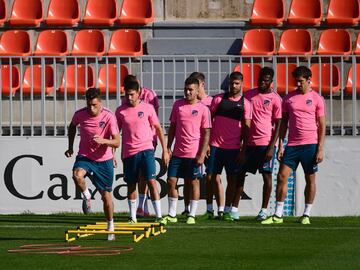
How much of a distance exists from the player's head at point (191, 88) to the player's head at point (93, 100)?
2.32 metres

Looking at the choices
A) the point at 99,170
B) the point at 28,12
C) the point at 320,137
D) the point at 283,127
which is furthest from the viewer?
the point at 28,12

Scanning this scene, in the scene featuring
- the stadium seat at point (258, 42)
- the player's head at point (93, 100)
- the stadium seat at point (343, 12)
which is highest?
the stadium seat at point (343, 12)

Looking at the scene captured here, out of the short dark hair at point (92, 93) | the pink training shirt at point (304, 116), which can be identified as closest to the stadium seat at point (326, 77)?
the pink training shirt at point (304, 116)

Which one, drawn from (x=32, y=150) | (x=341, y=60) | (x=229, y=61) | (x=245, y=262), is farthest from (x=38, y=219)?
(x=245, y=262)

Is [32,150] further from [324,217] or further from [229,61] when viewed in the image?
[324,217]

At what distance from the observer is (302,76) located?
16859 millimetres

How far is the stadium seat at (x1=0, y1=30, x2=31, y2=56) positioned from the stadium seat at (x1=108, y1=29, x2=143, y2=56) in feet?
5.24

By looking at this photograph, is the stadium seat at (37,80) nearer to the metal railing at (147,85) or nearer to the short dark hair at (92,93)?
the metal railing at (147,85)

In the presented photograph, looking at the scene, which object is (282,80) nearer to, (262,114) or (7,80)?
Answer: (262,114)

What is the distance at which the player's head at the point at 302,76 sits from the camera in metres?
16.7

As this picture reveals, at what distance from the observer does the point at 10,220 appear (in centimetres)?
1816

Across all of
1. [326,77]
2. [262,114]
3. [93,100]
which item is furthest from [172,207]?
[326,77]

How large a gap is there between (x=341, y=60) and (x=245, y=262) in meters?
8.29

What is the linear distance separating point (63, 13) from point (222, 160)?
7.91 m
